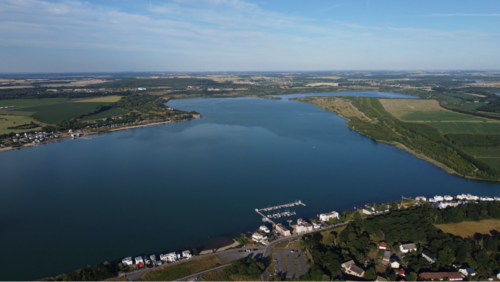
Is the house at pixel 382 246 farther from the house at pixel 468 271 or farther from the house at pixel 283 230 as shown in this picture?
the house at pixel 283 230

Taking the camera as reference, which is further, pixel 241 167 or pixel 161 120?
pixel 161 120

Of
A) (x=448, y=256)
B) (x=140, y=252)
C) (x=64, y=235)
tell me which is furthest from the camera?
(x=64, y=235)

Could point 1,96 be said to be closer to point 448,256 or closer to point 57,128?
point 57,128

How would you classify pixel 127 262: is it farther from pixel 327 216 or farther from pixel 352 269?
pixel 327 216

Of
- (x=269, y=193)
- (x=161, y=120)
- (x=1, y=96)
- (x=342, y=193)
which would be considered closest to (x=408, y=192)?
(x=342, y=193)

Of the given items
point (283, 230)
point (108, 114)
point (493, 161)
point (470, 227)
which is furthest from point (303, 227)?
point (108, 114)

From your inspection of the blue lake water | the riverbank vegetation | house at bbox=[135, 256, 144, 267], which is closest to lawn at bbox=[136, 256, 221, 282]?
house at bbox=[135, 256, 144, 267]
